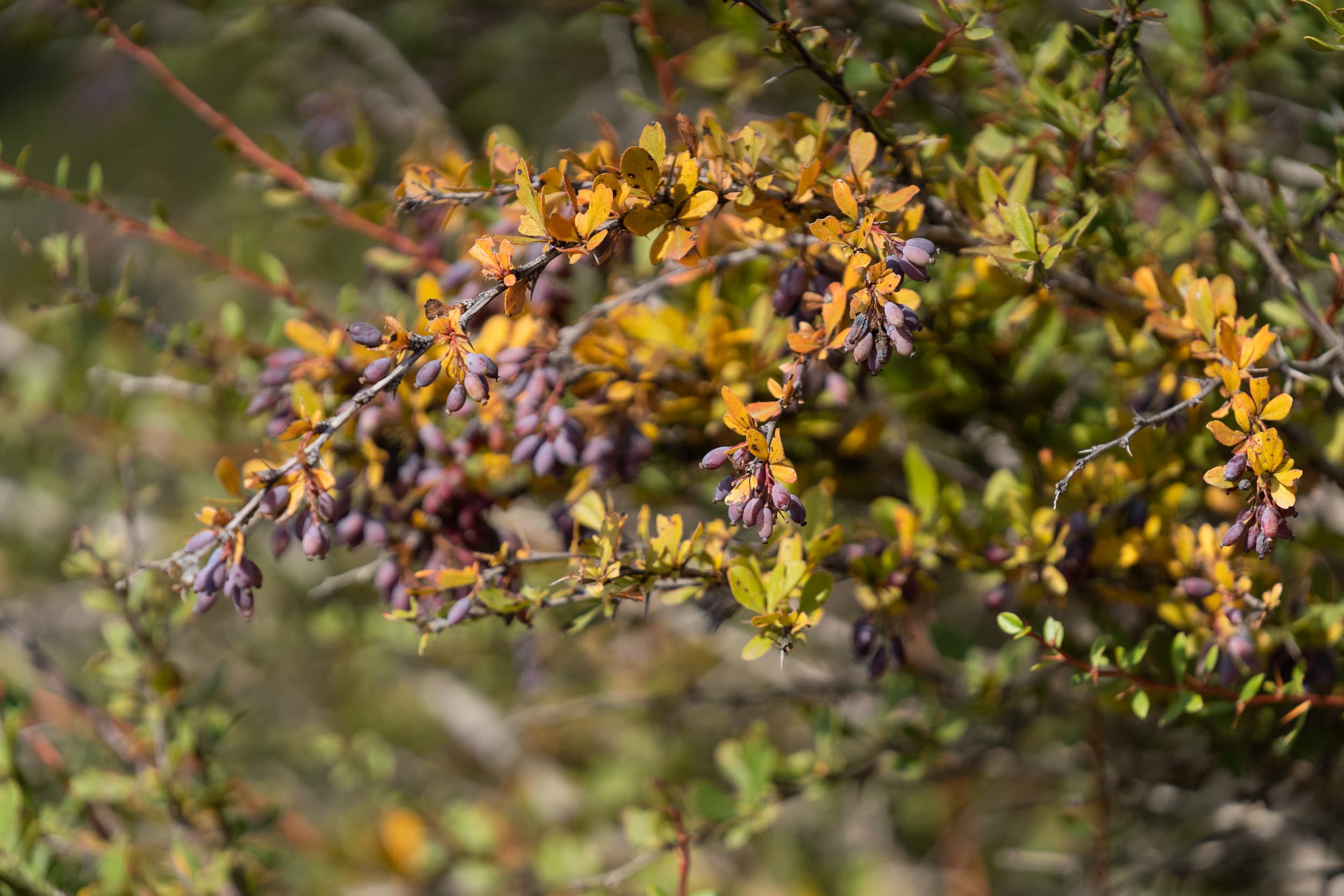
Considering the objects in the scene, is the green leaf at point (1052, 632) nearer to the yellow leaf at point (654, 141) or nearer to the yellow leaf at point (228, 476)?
the yellow leaf at point (654, 141)

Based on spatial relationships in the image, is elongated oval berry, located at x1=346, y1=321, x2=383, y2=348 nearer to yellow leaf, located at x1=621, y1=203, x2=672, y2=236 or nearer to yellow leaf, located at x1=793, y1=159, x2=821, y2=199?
yellow leaf, located at x1=621, y1=203, x2=672, y2=236

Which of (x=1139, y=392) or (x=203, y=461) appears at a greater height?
(x=1139, y=392)

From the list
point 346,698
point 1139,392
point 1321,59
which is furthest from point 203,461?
point 1321,59

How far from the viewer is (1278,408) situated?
2.19 ft

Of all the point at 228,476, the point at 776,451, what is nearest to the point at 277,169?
the point at 228,476

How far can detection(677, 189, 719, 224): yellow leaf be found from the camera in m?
0.66

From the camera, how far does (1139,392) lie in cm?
93

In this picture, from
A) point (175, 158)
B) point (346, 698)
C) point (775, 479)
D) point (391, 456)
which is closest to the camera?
point (775, 479)

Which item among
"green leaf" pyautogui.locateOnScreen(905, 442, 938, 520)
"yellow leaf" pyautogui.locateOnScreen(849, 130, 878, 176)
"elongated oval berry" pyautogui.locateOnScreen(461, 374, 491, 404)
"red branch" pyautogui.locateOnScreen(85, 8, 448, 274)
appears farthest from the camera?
"red branch" pyautogui.locateOnScreen(85, 8, 448, 274)

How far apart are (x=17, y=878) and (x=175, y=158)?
331cm

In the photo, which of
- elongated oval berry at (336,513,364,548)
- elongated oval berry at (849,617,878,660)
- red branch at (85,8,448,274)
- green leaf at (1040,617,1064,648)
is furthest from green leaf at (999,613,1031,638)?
red branch at (85,8,448,274)

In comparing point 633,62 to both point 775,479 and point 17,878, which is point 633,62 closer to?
point 775,479

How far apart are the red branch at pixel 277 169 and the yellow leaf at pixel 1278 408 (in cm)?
82

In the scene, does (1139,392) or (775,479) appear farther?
(1139,392)
